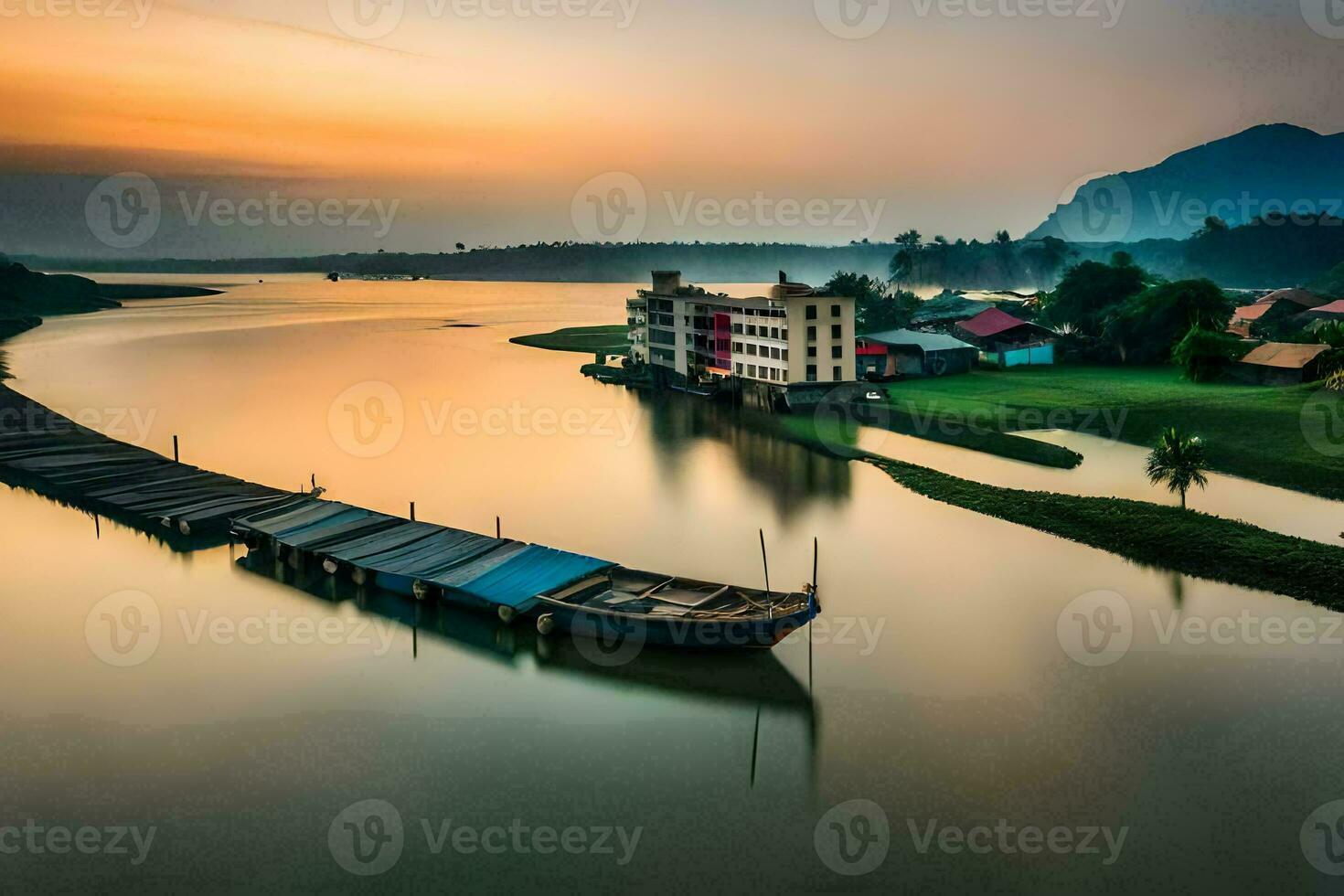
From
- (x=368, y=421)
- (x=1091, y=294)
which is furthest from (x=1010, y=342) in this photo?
(x=368, y=421)

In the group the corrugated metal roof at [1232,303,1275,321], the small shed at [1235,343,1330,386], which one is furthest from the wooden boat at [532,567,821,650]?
the corrugated metal roof at [1232,303,1275,321]

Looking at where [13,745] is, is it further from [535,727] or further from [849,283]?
[849,283]

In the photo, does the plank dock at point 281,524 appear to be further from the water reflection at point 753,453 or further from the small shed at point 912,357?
the small shed at point 912,357

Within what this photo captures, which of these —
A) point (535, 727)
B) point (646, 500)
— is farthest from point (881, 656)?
point (646, 500)

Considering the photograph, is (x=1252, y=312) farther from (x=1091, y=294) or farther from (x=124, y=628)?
(x=124, y=628)

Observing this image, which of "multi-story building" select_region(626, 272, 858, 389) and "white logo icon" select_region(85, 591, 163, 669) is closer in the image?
"white logo icon" select_region(85, 591, 163, 669)

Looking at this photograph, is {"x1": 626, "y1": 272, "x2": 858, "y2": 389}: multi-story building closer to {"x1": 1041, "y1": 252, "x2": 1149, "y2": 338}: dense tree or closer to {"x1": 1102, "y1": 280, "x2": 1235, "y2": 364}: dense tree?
{"x1": 1102, "y1": 280, "x2": 1235, "y2": 364}: dense tree
